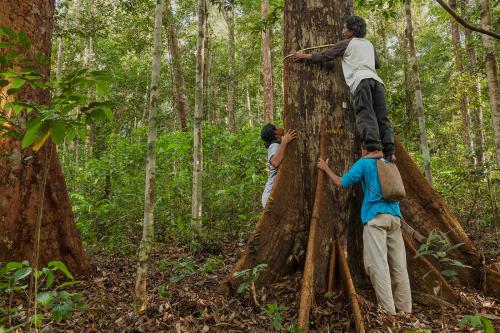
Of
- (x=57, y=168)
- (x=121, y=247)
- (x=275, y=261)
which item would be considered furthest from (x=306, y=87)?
(x=121, y=247)

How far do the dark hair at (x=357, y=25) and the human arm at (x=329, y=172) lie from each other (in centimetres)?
143

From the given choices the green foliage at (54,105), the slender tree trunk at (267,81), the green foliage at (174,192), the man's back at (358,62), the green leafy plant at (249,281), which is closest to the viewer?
the green foliage at (54,105)

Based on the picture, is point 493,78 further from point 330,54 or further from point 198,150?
point 198,150

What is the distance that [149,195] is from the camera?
3814mm

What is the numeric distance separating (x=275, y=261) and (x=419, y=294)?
1.53 meters

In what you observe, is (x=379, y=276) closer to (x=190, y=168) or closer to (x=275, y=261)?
(x=275, y=261)

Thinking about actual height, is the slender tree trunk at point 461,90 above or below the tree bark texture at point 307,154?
above

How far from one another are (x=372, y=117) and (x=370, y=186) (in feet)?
2.32

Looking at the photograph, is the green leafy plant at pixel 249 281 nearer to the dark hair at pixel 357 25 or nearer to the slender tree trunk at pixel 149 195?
the slender tree trunk at pixel 149 195

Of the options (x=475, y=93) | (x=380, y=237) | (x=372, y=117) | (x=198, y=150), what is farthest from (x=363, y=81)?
(x=475, y=93)

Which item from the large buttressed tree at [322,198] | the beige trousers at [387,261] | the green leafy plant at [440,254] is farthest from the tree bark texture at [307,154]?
the green leafy plant at [440,254]

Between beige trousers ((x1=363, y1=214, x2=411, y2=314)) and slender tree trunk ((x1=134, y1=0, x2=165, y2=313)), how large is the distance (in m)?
2.14

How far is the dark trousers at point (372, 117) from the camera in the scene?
388cm

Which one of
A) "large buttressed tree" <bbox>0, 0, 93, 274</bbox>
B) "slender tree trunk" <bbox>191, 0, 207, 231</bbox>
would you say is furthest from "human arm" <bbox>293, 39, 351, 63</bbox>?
"slender tree trunk" <bbox>191, 0, 207, 231</bbox>
